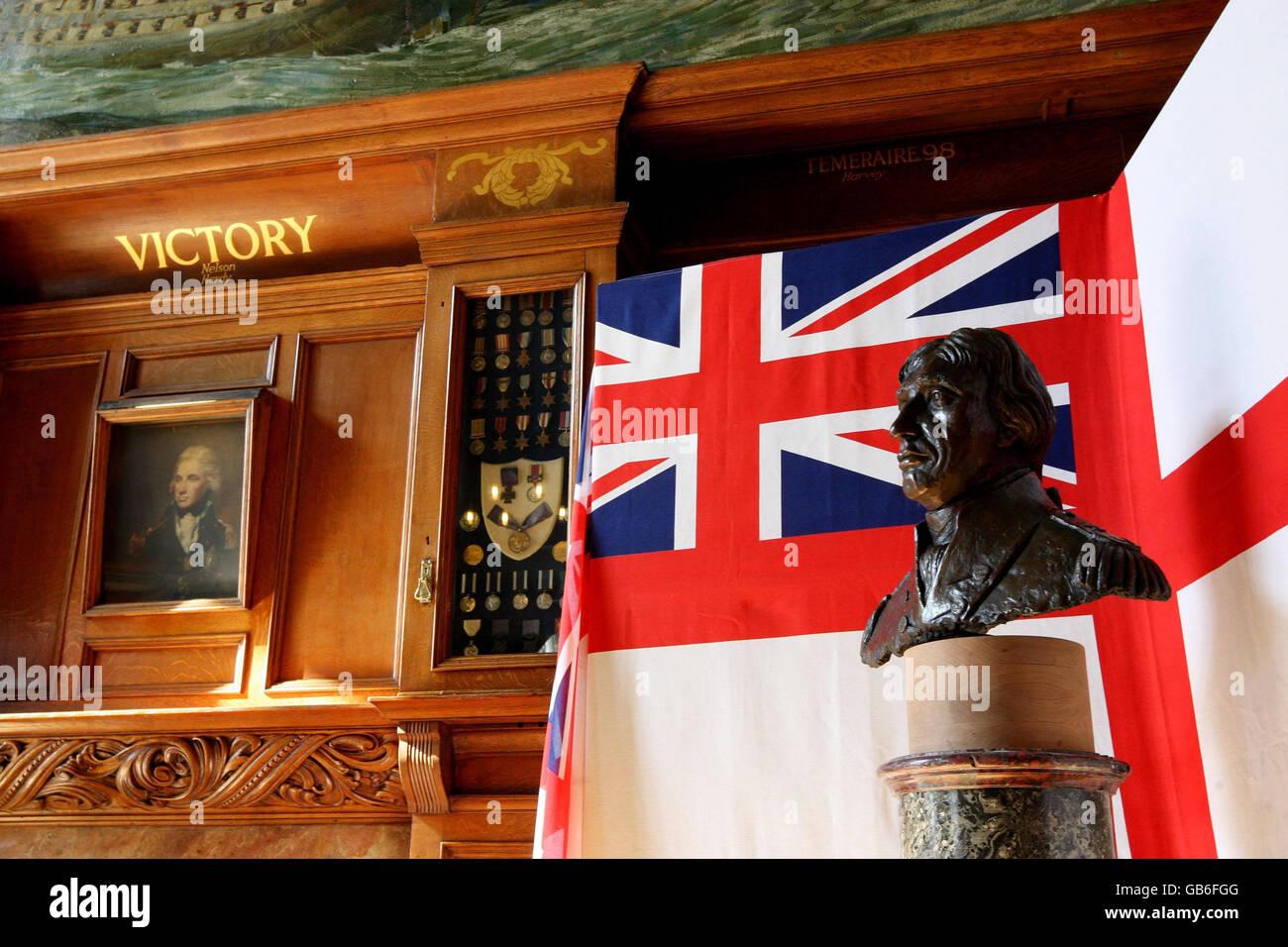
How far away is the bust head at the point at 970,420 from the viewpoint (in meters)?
2.24

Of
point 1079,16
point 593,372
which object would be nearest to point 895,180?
point 1079,16

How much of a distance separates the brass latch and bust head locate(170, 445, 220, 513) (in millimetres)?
1112

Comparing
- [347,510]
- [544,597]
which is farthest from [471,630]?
[347,510]

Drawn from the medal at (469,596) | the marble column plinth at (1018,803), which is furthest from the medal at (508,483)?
the marble column plinth at (1018,803)

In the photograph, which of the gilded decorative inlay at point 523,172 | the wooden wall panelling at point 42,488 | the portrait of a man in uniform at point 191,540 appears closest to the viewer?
the gilded decorative inlay at point 523,172

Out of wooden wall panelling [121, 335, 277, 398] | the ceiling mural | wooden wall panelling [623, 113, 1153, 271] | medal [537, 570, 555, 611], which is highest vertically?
the ceiling mural

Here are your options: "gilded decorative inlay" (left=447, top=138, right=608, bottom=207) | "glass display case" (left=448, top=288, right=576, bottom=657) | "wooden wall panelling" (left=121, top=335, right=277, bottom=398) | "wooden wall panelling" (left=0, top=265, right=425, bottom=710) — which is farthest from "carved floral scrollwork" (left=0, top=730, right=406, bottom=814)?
"gilded decorative inlay" (left=447, top=138, right=608, bottom=207)

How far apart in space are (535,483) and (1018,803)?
228 centimetres

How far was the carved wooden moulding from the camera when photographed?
3822mm

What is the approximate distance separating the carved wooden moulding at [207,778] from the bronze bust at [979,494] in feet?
6.89

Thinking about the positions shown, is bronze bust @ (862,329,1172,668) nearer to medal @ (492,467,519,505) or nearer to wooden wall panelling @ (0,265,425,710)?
medal @ (492,467,519,505)

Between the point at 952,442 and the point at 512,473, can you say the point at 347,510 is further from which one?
the point at 952,442

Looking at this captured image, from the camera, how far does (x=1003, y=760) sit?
1.91 metres

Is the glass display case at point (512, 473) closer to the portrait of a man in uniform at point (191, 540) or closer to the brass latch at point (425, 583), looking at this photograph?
the brass latch at point (425, 583)
